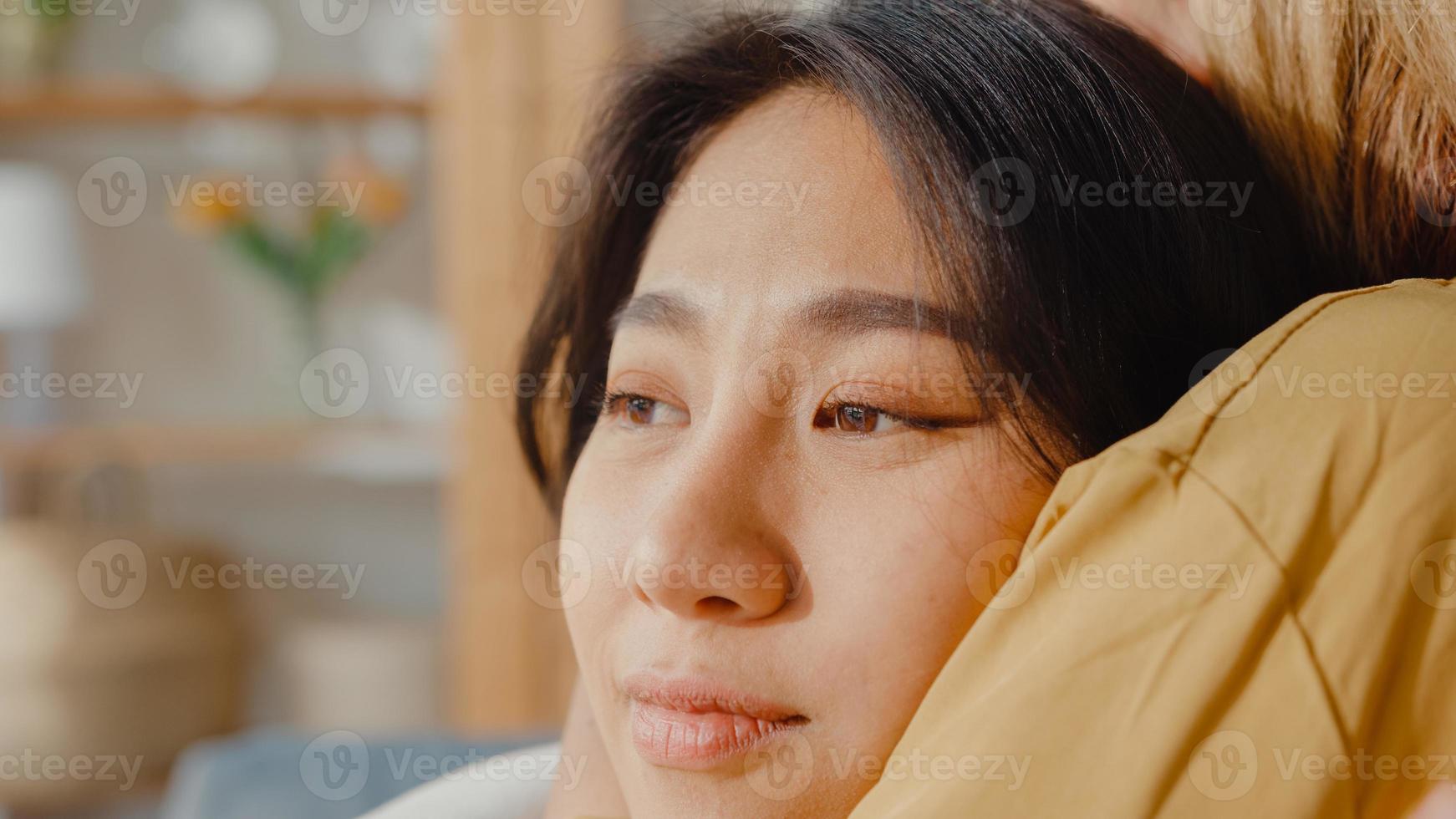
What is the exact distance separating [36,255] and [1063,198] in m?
2.53

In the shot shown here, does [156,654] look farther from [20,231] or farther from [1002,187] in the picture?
[1002,187]

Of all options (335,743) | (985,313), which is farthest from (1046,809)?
(335,743)

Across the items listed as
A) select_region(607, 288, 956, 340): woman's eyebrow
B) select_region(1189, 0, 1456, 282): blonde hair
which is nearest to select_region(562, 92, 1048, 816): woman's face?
select_region(607, 288, 956, 340): woman's eyebrow

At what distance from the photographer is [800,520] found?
0.72m

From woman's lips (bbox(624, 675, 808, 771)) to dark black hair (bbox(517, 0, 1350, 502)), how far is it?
20 cm

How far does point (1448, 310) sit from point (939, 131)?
0.92 feet

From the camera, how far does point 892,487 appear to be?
2.37 ft

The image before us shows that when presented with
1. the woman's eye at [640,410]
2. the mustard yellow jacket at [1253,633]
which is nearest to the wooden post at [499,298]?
the woman's eye at [640,410]

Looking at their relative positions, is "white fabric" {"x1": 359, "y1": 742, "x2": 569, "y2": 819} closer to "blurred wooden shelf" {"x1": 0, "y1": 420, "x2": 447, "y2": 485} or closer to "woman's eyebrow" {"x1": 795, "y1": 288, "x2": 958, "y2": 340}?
"woman's eyebrow" {"x1": 795, "y1": 288, "x2": 958, "y2": 340}

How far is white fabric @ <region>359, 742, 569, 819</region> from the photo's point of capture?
105 cm

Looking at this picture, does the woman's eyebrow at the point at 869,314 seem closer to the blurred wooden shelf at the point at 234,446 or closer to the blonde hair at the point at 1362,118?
the blonde hair at the point at 1362,118

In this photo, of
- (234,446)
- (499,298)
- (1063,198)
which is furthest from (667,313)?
(234,446)

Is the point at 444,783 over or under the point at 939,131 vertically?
under

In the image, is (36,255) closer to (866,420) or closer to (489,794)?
(489,794)
